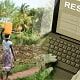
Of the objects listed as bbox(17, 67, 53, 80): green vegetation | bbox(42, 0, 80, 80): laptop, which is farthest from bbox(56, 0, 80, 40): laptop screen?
bbox(17, 67, 53, 80): green vegetation

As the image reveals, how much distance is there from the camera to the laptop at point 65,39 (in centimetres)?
92

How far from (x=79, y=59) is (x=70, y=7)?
0.58ft

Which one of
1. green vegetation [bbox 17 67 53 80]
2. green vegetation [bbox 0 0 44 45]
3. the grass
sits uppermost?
green vegetation [bbox 0 0 44 45]

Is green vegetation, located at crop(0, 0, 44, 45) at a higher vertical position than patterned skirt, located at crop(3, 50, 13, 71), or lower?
higher

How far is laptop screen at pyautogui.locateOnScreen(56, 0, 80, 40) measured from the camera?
915mm

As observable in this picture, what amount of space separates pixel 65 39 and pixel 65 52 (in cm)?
4

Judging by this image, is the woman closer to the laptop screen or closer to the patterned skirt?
the patterned skirt

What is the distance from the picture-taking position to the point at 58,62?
95 cm

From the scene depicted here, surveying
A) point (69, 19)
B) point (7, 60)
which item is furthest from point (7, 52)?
point (69, 19)

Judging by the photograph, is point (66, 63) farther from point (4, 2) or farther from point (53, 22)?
point (4, 2)

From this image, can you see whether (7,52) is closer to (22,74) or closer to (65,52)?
(22,74)

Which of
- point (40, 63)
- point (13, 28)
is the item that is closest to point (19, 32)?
point (13, 28)

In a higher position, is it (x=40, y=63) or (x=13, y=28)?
(x=13, y=28)

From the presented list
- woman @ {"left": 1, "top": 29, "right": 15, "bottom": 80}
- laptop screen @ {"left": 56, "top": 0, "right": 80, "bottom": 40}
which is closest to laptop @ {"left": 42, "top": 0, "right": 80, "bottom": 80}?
laptop screen @ {"left": 56, "top": 0, "right": 80, "bottom": 40}
